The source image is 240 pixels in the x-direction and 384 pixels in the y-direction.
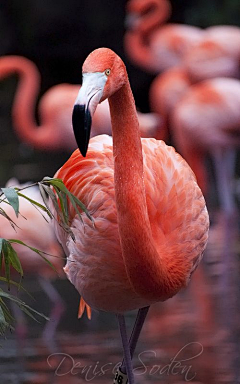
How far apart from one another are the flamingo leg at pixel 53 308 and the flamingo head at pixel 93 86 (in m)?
2.01

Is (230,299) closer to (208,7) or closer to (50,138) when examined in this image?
(50,138)

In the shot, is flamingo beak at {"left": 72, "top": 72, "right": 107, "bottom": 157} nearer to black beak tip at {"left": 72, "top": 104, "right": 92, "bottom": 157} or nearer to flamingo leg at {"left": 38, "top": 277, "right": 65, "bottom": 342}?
black beak tip at {"left": 72, "top": 104, "right": 92, "bottom": 157}

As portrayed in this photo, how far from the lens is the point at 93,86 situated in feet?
7.42

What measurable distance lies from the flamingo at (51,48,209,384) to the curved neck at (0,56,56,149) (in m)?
4.12

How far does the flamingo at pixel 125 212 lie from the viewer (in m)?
2.46

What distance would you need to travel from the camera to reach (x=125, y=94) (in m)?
2.54

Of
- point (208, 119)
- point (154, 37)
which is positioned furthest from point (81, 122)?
point (154, 37)

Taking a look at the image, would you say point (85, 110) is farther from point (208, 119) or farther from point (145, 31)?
point (145, 31)

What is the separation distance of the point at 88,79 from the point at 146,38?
25.4 ft

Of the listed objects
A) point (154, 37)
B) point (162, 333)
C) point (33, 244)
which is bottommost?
point (154, 37)

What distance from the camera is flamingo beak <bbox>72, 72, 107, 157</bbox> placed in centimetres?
218

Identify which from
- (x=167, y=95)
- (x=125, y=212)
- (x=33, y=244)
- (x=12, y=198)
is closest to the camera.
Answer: (x=12, y=198)

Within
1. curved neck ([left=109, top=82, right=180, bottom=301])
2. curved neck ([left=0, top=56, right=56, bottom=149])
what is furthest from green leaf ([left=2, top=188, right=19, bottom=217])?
curved neck ([left=0, top=56, right=56, bottom=149])

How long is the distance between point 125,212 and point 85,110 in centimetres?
48
